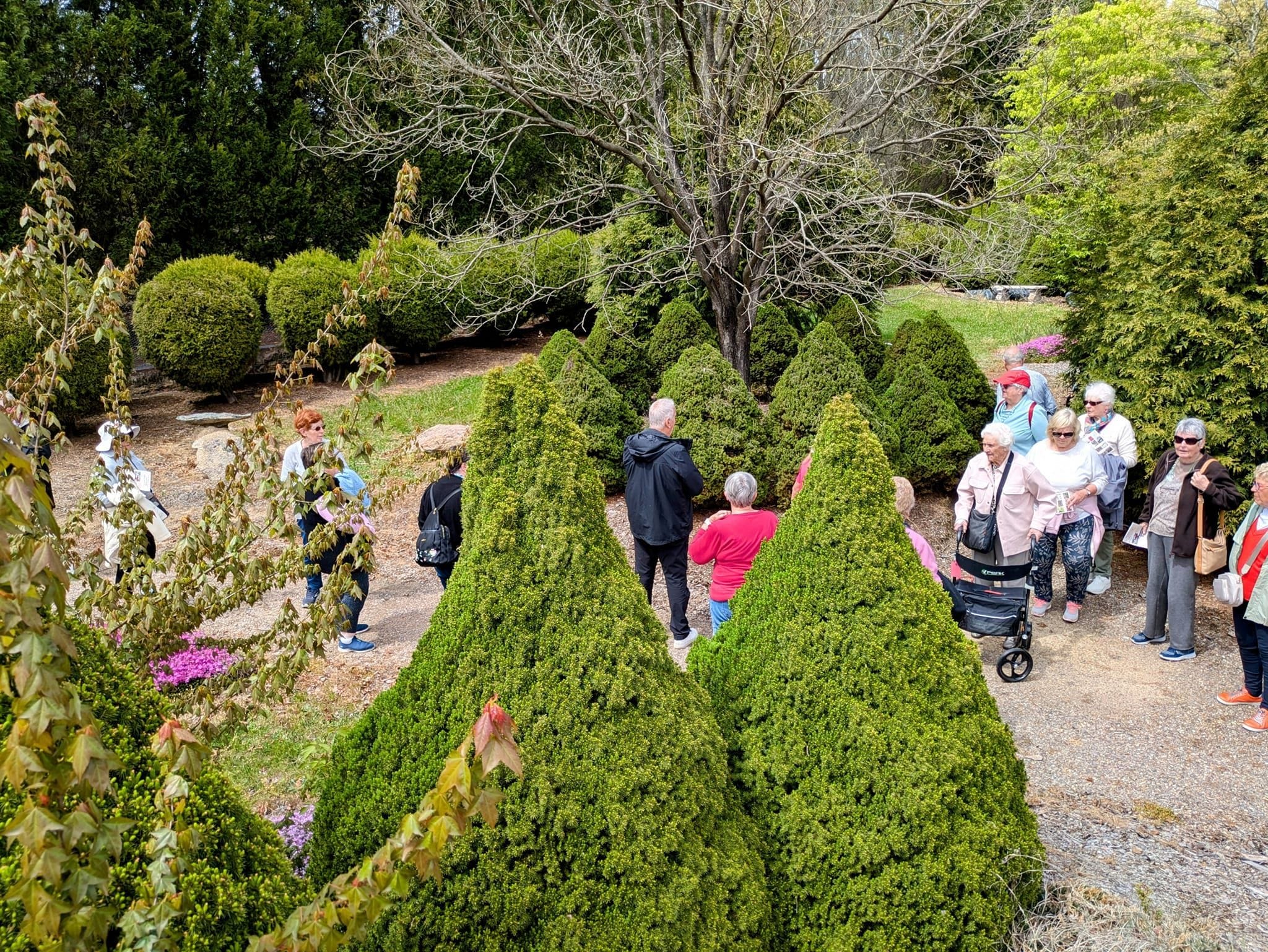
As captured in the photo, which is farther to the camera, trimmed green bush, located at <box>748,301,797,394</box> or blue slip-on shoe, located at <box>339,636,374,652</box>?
trimmed green bush, located at <box>748,301,797,394</box>

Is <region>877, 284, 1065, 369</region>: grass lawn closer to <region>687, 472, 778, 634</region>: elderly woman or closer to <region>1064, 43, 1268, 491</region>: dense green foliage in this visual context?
<region>1064, 43, 1268, 491</region>: dense green foliage

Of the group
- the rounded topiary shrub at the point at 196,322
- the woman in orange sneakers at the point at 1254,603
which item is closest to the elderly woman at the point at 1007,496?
the woman in orange sneakers at the point at 1254,603

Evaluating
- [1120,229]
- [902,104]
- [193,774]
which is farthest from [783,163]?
[193,774]

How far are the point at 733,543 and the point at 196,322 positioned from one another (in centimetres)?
1034

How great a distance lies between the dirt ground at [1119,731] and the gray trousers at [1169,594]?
0.21 meters

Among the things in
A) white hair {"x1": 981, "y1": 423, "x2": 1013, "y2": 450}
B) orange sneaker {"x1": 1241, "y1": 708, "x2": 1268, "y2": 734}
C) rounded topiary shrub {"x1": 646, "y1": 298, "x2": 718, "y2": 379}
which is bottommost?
orange sneaker {"x1": 1241, "y1": 708, "x2": 1268, "y2": 734}

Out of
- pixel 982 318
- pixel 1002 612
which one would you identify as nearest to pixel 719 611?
pixel 1002 612

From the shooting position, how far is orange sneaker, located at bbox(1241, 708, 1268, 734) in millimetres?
5410

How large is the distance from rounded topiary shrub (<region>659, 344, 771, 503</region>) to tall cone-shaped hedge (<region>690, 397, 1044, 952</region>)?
543 cm

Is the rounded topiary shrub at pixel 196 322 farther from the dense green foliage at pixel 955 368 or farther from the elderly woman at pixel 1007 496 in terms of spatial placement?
the elderly woman at pixel 1007 496

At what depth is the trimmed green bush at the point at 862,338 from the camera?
1276 cm

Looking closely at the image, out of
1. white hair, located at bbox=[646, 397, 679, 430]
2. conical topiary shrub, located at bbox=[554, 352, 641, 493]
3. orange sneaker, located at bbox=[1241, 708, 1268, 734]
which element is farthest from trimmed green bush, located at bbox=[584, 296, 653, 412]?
orange sneaker, located at bbox=[1241, 708, 1268, 734]

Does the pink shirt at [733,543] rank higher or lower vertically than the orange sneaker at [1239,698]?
higher

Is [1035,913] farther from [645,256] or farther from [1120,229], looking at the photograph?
[645,256]
